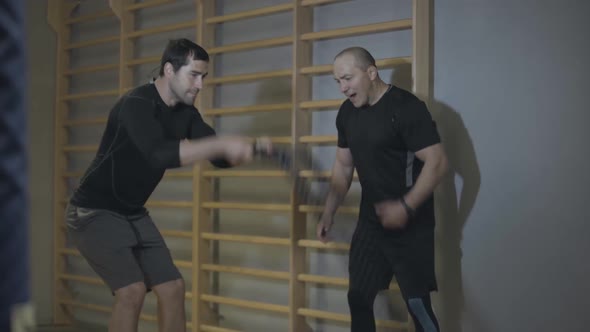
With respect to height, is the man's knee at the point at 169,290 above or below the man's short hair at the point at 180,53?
below

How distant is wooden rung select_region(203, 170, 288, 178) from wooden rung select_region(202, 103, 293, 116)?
36cm

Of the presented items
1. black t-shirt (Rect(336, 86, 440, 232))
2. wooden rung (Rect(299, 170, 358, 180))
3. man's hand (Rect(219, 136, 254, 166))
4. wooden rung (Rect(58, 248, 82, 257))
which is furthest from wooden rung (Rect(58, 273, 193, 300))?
man's hand (Rect(219, 136, 254, 166))

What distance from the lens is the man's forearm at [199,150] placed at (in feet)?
7.36

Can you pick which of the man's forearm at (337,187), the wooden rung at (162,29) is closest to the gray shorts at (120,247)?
the man's forearm at (337,187)

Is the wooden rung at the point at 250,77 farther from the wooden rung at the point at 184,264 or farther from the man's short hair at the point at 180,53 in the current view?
the wooden rung at the point at 184,264

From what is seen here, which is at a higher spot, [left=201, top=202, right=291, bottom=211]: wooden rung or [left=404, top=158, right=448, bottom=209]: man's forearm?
[left=404, top=158, right=448, bottom=209]: man's forearm

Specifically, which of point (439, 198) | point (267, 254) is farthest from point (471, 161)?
point (267, 254)

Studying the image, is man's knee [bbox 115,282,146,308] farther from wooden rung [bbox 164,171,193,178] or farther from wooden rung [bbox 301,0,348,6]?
wooden rung [bbox 301,0,348,6]

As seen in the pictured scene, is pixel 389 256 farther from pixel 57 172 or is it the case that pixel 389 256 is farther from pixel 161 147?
pixel 57 172

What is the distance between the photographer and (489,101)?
2879mm

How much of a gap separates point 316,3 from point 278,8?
28 centimetres

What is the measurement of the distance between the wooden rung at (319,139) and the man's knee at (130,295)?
50.2 inches

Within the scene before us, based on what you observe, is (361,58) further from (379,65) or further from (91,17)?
(91,17)

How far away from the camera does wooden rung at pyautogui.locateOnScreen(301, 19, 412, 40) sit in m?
3.09
